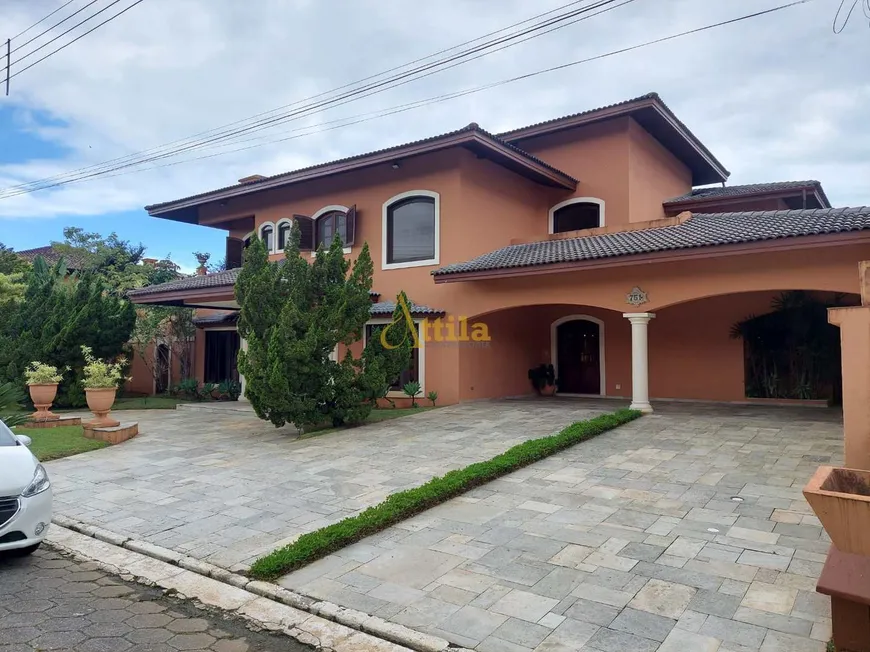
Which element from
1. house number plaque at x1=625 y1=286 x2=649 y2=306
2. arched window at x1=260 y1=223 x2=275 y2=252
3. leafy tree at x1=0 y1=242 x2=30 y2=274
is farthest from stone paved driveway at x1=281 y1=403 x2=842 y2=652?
leafy tree at x1=0 y1=242 x2=30 y2=274

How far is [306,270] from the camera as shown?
1028 centimetres

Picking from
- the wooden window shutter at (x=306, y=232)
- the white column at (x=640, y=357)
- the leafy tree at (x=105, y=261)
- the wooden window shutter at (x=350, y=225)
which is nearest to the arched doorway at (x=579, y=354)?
the white column at (x=640, y=357)

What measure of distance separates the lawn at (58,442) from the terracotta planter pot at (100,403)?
36cm

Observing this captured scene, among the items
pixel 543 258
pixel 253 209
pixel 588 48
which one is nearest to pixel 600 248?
pixel 543 258

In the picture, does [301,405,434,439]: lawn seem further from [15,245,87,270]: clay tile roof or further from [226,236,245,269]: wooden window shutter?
[15,245,87,270]: clay tile roof

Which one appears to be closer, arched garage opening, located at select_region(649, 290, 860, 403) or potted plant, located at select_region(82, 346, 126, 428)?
potted plant, located at select_region(82, 346, 126, 428)

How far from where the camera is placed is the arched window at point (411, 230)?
13.8 metres

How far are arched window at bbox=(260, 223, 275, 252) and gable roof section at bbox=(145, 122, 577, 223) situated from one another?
1300 millimetres

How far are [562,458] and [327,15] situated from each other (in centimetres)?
863

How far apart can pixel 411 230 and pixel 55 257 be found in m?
22.3

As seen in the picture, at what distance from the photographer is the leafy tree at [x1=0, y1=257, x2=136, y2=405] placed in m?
15.1

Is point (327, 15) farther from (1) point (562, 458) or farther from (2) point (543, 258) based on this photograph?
(1) point (562, 458)

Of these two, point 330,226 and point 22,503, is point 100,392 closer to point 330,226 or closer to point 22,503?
point 22,503

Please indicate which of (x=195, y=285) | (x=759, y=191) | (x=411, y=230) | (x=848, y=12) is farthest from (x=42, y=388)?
(x=759, y=191)
